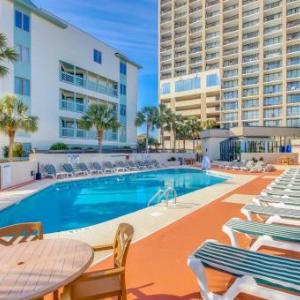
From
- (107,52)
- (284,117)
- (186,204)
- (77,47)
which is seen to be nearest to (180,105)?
(284,117)

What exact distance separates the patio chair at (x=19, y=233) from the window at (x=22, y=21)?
26279 millimetres

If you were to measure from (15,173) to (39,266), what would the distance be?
1581 centimetres

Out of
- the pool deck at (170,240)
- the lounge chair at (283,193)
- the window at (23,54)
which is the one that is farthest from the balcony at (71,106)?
the lounge chair at (283,193)

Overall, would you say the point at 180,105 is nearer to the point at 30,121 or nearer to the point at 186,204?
the point at 30,121

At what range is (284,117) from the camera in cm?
5866

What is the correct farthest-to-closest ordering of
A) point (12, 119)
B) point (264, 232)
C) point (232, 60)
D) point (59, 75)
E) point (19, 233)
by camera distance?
point (232, 60), point (59, 75), point (12, 119), point (264, 232), point (19, 233)

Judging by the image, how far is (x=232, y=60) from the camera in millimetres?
65938

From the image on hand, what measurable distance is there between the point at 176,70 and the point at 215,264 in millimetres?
73367

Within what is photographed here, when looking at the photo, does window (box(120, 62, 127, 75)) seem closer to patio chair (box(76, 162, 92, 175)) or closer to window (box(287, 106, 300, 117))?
patio chair (box(76, 162, 92, 175))

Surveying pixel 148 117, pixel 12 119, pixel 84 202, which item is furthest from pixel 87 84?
pixel 84 202

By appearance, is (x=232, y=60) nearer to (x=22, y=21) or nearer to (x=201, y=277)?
(x=22, y=21)

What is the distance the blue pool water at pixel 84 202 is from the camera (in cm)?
1056

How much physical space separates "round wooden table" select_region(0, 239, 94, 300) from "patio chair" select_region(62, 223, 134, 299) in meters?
0.21

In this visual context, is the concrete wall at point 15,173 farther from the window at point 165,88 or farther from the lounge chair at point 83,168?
the window at point 165,88
